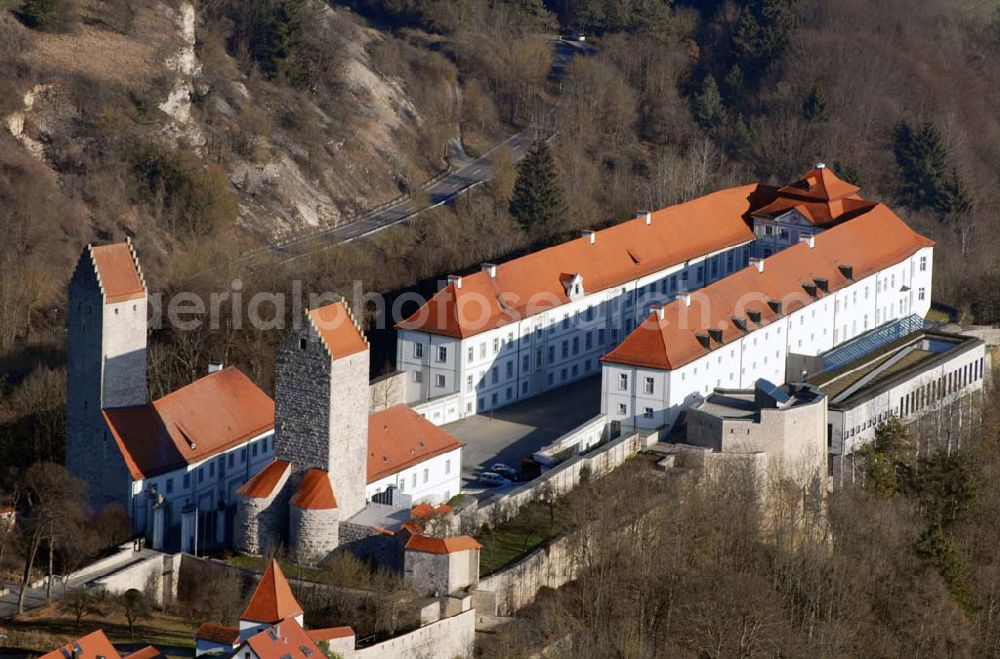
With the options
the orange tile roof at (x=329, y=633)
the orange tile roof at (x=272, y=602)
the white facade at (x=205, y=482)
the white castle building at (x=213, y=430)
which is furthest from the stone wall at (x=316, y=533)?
the orange tile roof at (x=329, y=633)

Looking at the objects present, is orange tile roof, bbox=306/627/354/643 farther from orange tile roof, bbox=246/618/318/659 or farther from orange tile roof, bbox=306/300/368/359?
orange tile roof, bbox=306/300/368/359

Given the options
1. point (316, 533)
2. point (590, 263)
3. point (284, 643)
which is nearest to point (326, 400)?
point (316, 533)

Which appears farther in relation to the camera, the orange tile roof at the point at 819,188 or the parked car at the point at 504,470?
the orange tile roof at the point at 819,188

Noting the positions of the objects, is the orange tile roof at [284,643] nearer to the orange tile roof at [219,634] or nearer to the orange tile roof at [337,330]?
the orange tile roof at [219,634]

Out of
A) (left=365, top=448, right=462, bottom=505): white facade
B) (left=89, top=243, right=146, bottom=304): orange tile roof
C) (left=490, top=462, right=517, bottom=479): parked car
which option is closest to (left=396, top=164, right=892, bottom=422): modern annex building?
(left=490, top=462, right=517, bottom=479): parked car

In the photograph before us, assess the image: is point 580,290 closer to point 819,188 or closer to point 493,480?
point 493,480

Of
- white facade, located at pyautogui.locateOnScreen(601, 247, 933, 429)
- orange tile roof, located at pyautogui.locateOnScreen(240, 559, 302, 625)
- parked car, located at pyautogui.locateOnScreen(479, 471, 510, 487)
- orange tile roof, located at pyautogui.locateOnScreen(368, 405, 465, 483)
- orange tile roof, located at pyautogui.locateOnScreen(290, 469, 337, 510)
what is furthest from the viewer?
white facade, located at pyautogui.locateOnScreen(601, 247, 933, 429)
